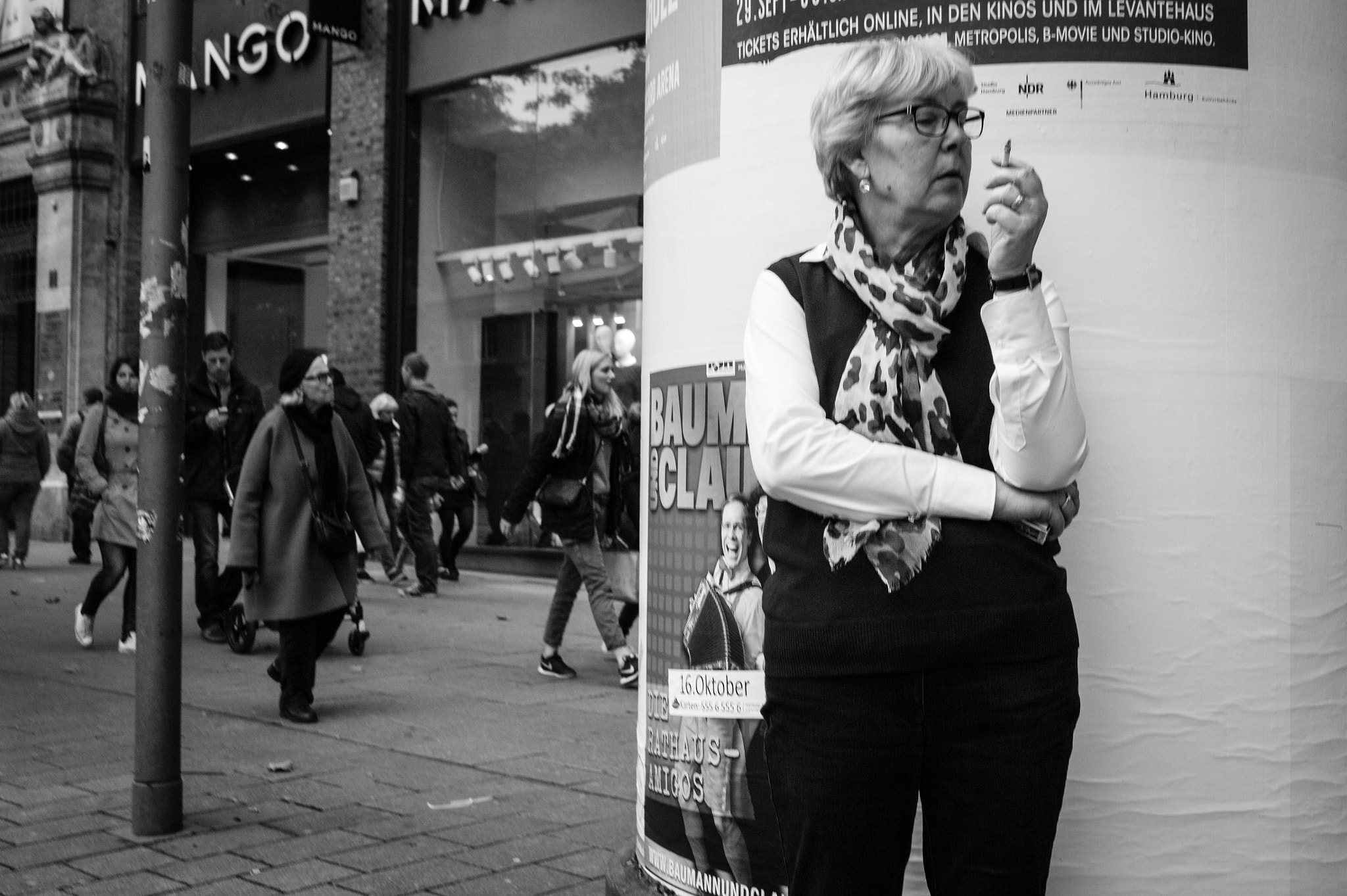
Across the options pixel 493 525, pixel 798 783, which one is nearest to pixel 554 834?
pixel 798 783

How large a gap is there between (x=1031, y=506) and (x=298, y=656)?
5.70 m

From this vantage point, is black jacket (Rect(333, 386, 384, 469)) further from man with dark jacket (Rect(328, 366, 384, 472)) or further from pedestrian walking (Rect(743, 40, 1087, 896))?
pedestrian walking (Rect(743, 40, 1087, 896))

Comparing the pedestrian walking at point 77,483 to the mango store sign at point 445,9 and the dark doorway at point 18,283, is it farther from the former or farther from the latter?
the mango store sign at point 445,9

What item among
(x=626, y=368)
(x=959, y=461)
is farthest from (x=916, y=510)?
Answer: (x=626, y=368)

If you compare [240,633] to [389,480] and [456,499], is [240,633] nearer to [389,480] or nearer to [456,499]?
[389,480]

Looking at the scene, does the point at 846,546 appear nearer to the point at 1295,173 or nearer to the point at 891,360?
the point at 891,360

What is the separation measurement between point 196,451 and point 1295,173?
8222 millimetres

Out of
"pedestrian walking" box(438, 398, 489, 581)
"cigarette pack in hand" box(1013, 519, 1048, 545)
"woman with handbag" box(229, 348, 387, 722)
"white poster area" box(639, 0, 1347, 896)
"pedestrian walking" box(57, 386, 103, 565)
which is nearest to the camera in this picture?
"cigarette pack in hand" box(1013, 519, 1048, 545)

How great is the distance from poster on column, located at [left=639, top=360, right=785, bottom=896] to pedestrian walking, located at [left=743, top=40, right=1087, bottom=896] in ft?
3.12

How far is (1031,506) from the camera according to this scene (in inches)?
88.4

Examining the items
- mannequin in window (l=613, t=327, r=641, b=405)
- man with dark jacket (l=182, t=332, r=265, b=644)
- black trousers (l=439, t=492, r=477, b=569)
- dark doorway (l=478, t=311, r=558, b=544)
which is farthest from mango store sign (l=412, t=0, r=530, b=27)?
man with dark jacket (l=182, t=332, r=265, b=644)

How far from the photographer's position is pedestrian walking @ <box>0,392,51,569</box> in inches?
639

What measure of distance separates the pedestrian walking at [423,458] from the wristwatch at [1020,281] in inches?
425

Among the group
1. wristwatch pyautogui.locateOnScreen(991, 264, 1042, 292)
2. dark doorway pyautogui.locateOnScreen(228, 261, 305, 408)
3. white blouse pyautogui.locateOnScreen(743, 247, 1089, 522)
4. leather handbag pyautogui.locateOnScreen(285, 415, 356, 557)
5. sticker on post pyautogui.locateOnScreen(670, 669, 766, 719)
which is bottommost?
sticker on post pyautogui.locateOnScreen(670, 669, 766, 719)
